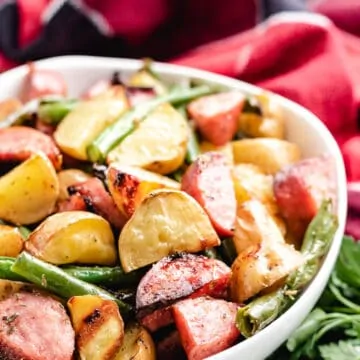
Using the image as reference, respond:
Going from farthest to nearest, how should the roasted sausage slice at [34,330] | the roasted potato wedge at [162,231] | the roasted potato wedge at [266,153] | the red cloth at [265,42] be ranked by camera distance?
the red cloth at [265,42] → the roasted potato wedge at [266,153] → the roasted potato wedge at [162,231] → the roasted sausage slice at [34,330]

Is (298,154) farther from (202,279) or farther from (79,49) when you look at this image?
(79,49)

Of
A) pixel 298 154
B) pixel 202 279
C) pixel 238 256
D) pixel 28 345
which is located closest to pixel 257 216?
pixel 238 256

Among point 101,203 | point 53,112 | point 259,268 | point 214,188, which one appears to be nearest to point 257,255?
point 259,268

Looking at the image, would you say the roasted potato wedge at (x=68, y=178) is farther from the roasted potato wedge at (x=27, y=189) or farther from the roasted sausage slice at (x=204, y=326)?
the roasted sausage slice at (x=204, y=326)

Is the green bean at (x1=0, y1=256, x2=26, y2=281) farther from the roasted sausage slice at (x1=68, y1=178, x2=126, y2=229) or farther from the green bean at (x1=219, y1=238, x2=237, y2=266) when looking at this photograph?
the green bean at (x1=219, y1=238, x2=237, y2=266)

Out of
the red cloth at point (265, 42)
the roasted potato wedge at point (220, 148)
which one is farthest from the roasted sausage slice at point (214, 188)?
the red cloth at point (265, 42)
